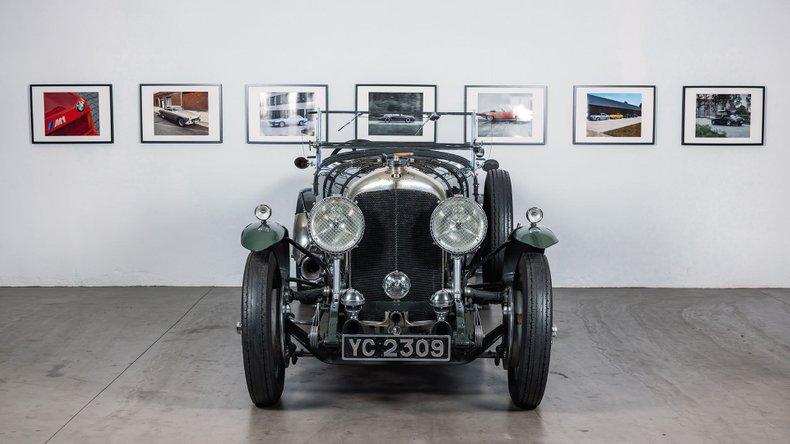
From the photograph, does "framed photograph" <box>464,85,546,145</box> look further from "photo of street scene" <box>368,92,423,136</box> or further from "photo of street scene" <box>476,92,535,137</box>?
"photo of street scene" <box>368,92,423,136</box>

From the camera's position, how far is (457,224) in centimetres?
361

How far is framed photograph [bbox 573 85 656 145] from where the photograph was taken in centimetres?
682

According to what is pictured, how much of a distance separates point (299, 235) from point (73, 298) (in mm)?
2104

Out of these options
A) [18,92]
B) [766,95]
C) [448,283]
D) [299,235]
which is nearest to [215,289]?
[299,235]

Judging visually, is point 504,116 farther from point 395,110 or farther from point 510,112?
point 395,110

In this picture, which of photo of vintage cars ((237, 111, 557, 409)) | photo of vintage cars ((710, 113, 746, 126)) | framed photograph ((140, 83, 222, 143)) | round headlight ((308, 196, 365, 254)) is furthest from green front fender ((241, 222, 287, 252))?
photo of vintage cars ((710, 113, 746, 126))

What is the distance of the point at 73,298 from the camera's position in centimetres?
632

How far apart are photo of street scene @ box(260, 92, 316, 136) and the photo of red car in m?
1.37

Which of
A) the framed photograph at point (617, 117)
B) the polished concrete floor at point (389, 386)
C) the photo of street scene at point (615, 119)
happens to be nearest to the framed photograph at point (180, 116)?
the polished concrete floor at point (389, 386)

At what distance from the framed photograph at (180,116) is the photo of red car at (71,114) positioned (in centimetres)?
40

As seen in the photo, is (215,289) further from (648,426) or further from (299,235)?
(648,426)

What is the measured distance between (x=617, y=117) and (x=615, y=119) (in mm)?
23

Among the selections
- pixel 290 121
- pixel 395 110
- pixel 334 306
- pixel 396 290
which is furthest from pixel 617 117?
pixel 334 306

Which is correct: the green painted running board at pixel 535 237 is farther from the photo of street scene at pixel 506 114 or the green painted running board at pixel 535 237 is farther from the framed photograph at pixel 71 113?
the framed photograph at pixel 71 113
